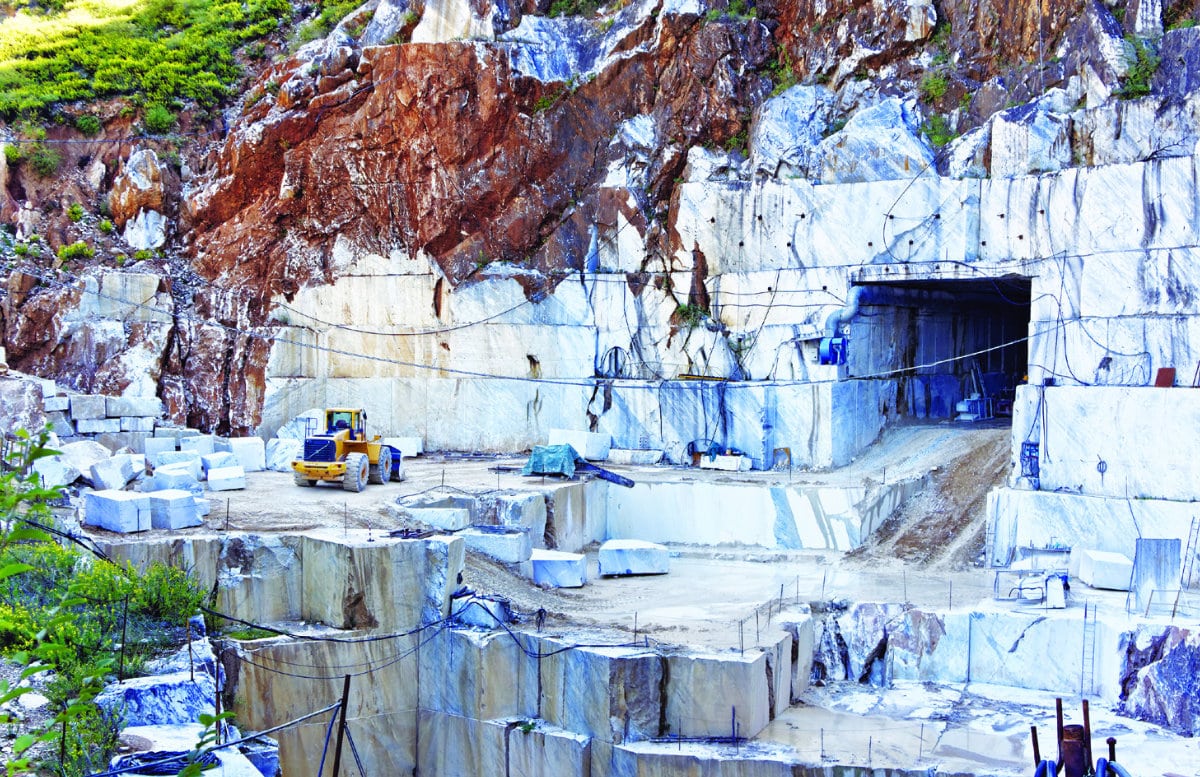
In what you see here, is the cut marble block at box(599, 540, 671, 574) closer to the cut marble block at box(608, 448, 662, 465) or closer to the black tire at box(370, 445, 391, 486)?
the black tire at box(370, 445, 391, 486)

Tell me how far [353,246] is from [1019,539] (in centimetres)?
1831

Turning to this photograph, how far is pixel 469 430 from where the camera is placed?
29.7m

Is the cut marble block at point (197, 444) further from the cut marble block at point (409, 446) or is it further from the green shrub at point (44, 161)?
the green shrub at point (44, 161)

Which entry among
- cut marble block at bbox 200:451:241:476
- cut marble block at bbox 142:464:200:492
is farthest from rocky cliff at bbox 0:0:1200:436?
cut marble block at bbox 142:464:200:492

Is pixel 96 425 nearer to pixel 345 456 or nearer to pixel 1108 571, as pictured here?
pixel 345 456

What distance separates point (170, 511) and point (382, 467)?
559 cm

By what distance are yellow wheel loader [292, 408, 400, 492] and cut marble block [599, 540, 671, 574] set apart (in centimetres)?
532

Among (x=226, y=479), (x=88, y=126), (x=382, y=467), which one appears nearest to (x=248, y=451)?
(x=226, y=479)

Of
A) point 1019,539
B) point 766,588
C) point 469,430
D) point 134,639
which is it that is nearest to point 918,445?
point 1019,539

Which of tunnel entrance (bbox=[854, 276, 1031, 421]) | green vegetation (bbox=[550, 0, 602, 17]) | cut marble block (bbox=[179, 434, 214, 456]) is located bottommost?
cut marble block (bbox=[179, 434, 214, 456])

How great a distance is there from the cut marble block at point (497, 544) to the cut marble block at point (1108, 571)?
9970mm

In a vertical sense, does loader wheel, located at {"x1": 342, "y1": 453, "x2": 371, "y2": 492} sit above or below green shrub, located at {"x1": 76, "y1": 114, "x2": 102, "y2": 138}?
below

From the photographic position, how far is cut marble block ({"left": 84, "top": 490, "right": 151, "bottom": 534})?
1944 cm

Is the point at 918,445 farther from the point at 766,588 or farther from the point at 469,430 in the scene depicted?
the point at 469,430
